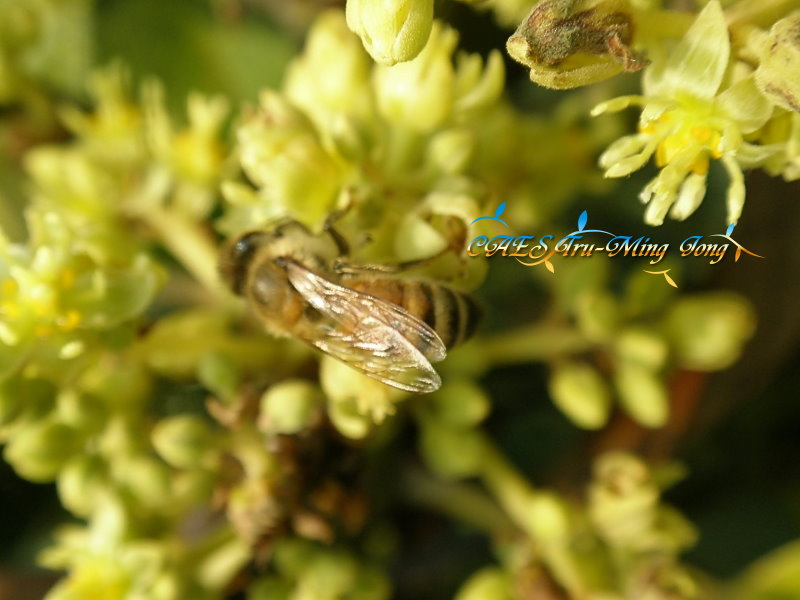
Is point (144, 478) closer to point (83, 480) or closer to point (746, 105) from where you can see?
point (83, 480)

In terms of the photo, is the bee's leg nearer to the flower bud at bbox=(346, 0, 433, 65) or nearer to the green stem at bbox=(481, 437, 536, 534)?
the flower bud at bbox=(346, 0, 433, 65)

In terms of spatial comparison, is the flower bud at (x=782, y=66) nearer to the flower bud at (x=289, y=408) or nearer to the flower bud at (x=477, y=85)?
the flower bud at (x=477, y=85)

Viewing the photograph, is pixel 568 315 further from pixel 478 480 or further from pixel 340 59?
pixel 340 59

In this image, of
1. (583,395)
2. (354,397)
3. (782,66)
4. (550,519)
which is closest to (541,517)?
(550,519)

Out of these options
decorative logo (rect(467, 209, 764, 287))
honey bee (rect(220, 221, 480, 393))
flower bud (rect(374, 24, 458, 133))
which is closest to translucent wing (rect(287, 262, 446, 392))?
honey bee (rect(220, 221, 480, 393))

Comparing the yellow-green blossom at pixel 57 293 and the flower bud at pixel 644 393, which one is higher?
the flower bud at pixel 644 393

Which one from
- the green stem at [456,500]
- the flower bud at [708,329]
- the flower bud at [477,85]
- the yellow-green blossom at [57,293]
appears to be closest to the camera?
the yellow-green blossom at [57,293]

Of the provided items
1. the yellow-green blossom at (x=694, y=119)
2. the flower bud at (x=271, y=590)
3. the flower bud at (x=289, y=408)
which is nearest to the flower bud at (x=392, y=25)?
the yellow-green blossom at (x=694, y=119)

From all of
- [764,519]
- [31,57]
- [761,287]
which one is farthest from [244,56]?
[764,519]
